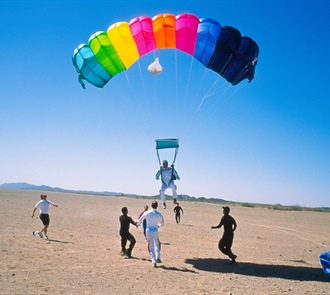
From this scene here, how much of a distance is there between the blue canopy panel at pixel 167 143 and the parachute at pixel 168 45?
2.55m

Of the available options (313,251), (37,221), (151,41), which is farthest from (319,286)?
(37,221)

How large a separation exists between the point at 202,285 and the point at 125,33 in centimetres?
899

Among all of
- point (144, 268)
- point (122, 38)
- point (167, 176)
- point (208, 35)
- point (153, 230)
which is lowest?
point (144, 268)

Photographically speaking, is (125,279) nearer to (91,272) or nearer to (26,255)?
(91,272)

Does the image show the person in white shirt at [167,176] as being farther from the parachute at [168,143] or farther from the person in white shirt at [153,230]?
the person in white shirt at [153,230]

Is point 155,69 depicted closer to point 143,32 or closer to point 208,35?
point 143,32

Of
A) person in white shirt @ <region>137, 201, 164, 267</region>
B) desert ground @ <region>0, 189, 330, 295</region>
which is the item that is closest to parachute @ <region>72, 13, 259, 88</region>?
person in white shirt @ <region>137, 201, 164, 267</region>

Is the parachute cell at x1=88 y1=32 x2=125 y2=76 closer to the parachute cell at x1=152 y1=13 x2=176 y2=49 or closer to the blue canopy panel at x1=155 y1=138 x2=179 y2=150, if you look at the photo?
the parachute cell at x1=152 y1=13 x2=176 y2=49

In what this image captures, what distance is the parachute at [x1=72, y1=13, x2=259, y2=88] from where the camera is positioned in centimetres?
1176

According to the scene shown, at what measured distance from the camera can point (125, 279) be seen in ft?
26.3

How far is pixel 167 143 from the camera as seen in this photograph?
1259 centimetres

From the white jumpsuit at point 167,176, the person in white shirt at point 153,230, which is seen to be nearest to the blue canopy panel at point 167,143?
the white jumpsuit at point 167,176

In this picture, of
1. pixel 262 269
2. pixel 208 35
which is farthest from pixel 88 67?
pixel 262 269

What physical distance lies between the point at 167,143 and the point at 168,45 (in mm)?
3624
